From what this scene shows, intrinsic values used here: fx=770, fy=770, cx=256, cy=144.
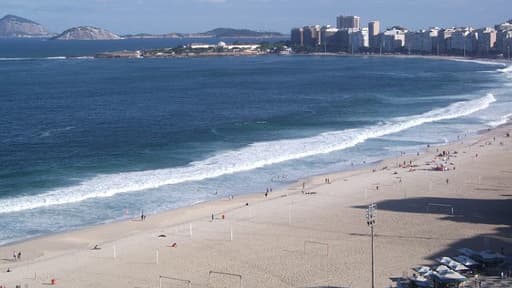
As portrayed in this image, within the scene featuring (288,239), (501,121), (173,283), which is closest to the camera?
(173,283)

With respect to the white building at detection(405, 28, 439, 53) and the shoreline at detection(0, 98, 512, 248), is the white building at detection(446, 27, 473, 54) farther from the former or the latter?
the shoreline at detection(0, 98, 512, 248)

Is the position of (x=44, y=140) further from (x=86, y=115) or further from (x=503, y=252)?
(x=503, y=252)

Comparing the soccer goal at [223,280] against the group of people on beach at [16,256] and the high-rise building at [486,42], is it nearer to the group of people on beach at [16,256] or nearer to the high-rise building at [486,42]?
the group of people on beach at [16,256]

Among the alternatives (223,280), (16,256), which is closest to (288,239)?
(223,280)

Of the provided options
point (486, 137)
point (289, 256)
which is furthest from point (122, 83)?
point (289, 256)

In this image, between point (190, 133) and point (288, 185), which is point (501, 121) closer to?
point (190, 133)
